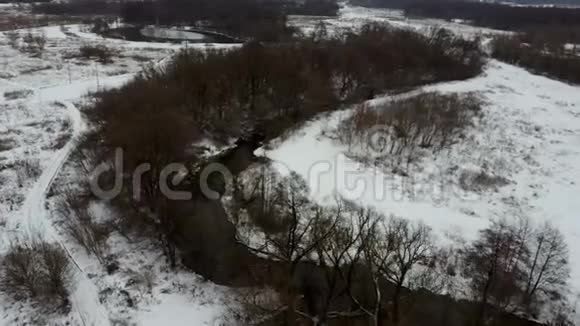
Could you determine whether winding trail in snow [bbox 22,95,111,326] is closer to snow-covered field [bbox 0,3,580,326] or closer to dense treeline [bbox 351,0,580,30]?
snow-covered field [bbox 0,3,580,326]

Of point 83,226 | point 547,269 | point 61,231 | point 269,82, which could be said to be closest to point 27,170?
point 61,231

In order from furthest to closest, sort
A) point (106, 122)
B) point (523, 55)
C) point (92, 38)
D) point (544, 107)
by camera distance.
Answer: point (92, 38) < point (523, 55) < point (544, 107) < point (106, 122)

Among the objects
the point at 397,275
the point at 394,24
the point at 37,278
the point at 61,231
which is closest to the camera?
the point at 397,275

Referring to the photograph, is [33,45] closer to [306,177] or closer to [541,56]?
[306,177]

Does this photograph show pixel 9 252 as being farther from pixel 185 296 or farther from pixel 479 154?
pixel 479 154

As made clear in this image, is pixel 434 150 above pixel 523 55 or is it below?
below

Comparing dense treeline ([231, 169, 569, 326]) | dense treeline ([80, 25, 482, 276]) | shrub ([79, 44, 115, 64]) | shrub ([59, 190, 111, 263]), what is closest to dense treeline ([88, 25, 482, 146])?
dense treeline ([80, 25, 482, 276])

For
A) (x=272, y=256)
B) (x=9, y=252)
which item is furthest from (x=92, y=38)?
(x=272, y=256)
